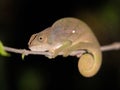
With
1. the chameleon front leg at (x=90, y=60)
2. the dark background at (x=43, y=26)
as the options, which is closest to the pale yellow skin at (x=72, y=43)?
the chameleon front leg at (x=90, y=60)

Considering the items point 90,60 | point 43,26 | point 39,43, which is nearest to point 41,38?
point 39,43

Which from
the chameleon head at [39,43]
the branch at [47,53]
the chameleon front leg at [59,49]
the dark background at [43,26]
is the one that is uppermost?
the dark background at [43,26]

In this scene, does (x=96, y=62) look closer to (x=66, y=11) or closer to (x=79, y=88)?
(x=79, y=88)

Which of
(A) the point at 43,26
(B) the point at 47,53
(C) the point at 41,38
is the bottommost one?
(B) the point at 47,53

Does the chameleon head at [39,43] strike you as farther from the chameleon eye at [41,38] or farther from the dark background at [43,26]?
the dark background at [43,26]

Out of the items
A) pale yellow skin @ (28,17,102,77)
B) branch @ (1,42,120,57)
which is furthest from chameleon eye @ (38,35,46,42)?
branch @ (1,42,120,57)

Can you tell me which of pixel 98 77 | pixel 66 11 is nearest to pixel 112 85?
pixel 98 77

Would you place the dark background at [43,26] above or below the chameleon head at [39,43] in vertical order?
above

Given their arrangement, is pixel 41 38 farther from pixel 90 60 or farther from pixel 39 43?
pixel 90 60
